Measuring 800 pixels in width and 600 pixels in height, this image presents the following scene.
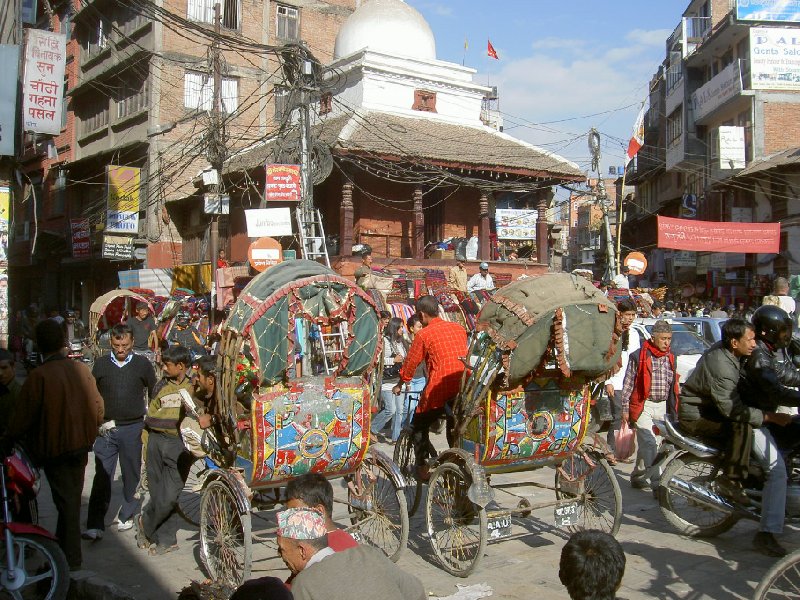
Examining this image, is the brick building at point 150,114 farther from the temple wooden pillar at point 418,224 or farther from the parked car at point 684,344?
the parked car at point 684,344

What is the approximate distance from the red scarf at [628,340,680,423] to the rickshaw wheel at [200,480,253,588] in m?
4.65

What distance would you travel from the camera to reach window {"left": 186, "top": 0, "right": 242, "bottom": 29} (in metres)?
30.8

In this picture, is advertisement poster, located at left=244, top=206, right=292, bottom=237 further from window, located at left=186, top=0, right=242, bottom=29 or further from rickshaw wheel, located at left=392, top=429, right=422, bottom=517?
window, located at left=186, top=0, right=242, bottom=29

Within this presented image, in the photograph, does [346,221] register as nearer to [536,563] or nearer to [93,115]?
[536,563]

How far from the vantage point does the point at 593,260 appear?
61.7 metres

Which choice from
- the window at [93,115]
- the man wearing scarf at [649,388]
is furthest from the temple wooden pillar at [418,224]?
the window at [93,115]

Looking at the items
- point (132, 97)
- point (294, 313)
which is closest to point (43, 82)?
point (294, 313)

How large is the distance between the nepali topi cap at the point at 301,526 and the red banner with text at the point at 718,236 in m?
22.2

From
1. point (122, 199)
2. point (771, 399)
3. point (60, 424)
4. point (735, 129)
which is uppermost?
point (735, 129)

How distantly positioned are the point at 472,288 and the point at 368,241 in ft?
20.0

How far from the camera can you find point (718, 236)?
23750 millimetres

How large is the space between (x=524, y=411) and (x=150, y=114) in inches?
1064

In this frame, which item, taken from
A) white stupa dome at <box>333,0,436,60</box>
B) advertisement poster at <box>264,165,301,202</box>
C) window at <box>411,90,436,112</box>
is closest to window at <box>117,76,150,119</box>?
white stupa dome at <box>333,0,436,60</box>

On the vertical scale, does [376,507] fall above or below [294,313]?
below
